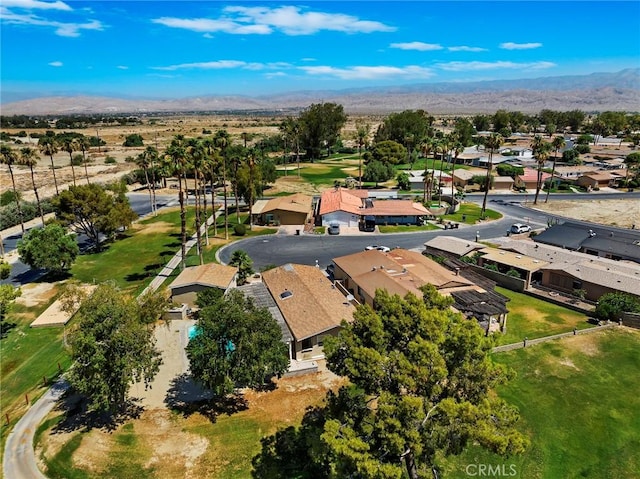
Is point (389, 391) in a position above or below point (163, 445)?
above

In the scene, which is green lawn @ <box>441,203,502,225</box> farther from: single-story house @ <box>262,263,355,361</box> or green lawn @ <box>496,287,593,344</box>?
single-story house @ <box>262,263,355,361</box>

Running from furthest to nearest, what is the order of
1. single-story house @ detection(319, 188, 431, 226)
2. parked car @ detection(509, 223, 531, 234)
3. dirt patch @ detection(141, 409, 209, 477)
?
1. single-story house @ detection(319, 188, 431, 226)
2. parked car @ detection(509, 223, 531, 234)
3. dirt patch @ detection(141, 409, 209, 477)

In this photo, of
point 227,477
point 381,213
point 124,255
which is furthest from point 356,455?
point 381,213

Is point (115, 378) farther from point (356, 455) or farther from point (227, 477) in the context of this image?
point (356, 455)

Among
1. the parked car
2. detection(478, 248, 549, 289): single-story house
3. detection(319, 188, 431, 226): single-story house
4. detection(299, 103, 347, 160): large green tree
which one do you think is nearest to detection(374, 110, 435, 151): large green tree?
detection(299, 103, 347, 160): large green tree

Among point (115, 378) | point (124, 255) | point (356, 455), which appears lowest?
point (124, 255)
